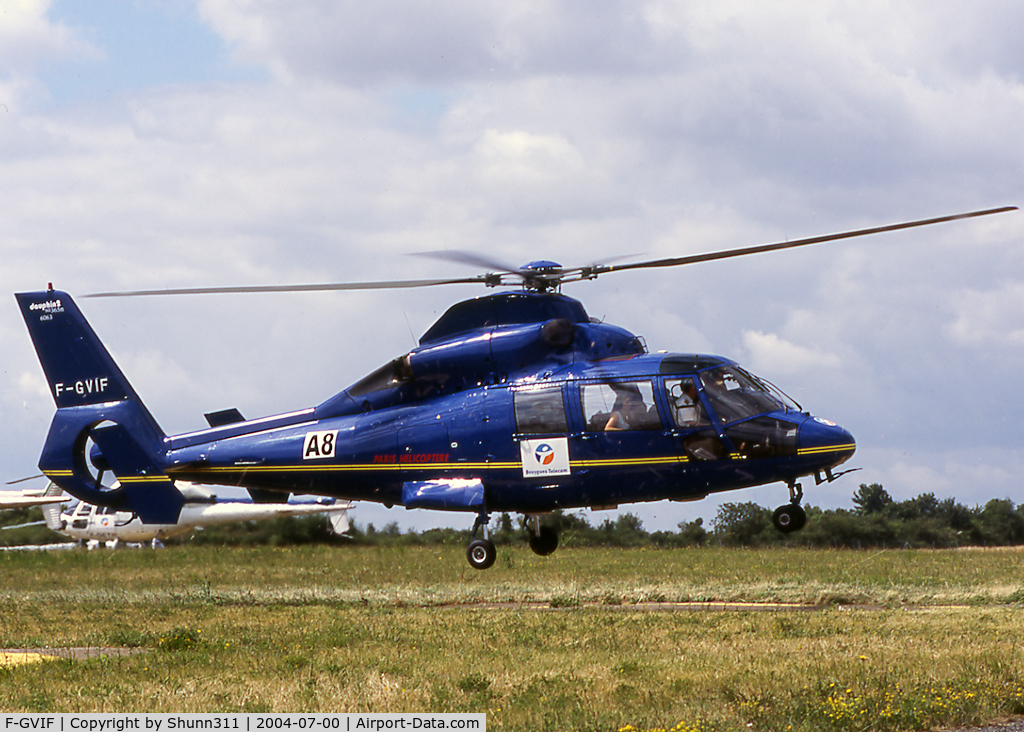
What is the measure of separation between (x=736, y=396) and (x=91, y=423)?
11.5m

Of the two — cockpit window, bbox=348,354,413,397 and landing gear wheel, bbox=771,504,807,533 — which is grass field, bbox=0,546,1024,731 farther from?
cockpit window, bbox=348,354,413,397

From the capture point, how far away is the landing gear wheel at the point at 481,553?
1689 centimetres

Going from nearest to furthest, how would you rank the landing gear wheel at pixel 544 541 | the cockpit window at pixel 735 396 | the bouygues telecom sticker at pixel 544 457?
A: the cockpit window at pixel 735 396
the bouygues telecom sticker at pixel 544 457
the landing gear wheel at pixel 544 541

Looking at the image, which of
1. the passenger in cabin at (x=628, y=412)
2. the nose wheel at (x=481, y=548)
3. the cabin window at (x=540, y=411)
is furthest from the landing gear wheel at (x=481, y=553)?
the passenger in cabin at (x=628, y=412)

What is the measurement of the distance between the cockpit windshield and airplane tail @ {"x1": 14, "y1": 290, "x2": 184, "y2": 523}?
31.3 feet

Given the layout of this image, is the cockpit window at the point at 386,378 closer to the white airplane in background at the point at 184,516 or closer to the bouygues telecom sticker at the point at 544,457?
the bouygues telecom sticker at the point at 544,457

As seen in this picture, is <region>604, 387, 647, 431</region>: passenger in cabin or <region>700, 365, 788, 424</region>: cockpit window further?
<region>604, 387, 647, 431</region>: passenger in cabin

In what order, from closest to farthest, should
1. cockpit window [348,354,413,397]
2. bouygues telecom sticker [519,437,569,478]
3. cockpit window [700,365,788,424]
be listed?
cockpit window [700,365,788,424] < bouygues telecom sticker [519,437,569,478] < cockpit window [348,354,413,397]

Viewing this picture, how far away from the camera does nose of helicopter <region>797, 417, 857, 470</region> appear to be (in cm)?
1552

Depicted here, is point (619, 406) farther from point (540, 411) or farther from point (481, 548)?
point (481, 548)

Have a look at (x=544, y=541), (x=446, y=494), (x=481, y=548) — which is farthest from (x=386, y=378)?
(x=544, y=541)

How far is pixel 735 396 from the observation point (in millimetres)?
15969

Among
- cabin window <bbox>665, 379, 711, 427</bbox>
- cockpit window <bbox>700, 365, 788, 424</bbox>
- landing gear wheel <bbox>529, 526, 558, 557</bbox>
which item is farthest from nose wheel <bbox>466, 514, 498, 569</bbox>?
cockpit window <bbox>700, 365, 788, 424</bbox>

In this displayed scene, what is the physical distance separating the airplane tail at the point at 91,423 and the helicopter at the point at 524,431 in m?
0.09
